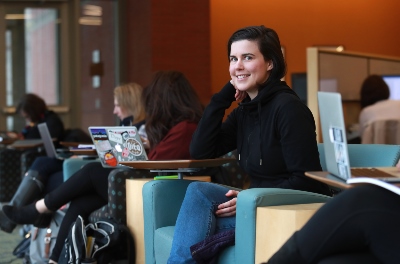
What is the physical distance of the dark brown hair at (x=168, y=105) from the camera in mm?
4238

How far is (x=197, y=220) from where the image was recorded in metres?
2.94

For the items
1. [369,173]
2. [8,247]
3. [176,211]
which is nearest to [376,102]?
[8,247]

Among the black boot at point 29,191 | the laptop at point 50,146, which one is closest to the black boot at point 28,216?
the black boot at point 29,191

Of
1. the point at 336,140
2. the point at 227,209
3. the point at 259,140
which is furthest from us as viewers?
the point at 259,140

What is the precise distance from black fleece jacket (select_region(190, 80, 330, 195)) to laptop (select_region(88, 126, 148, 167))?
73cm

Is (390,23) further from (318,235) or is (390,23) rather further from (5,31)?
(318,235)

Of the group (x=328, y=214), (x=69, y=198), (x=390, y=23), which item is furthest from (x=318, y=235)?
(x=390, y=23)

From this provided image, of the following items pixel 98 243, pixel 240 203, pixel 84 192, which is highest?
pixel 240 203

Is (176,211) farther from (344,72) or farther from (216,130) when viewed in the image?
(344,72)

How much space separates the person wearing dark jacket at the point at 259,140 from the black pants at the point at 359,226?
71 cm

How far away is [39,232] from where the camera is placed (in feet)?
16.9

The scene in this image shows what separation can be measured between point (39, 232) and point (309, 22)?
6174mm

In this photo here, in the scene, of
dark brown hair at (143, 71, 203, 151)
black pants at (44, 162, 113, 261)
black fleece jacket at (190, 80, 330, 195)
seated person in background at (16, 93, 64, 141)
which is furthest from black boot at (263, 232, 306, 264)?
seated person in background at (16, 93, 64, 141)

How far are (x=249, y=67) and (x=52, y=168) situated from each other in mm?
3068
